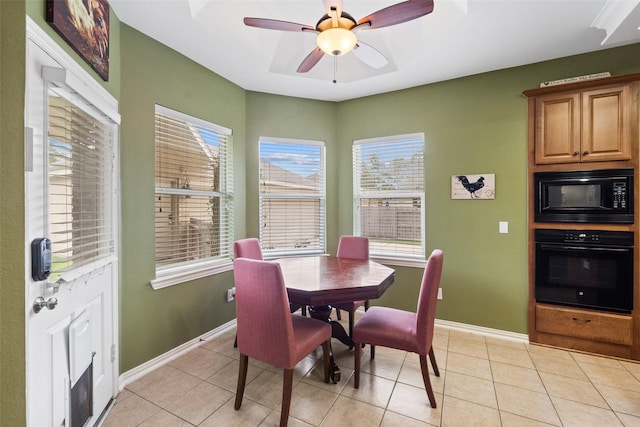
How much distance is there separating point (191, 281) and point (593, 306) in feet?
12.2

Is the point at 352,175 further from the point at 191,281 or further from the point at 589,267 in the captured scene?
the point at 589,267

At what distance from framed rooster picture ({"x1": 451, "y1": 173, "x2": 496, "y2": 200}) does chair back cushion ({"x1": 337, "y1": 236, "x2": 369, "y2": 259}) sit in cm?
112

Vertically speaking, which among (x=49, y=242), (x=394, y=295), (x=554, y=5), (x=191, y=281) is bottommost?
(x=394, y=295)

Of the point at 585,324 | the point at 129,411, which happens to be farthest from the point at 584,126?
the point at 129,411

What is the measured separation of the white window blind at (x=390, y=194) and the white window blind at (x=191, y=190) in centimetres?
167

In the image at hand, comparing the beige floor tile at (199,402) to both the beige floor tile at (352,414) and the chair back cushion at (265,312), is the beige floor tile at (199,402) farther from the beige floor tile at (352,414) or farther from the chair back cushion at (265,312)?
the beige floor tile at (352,414)

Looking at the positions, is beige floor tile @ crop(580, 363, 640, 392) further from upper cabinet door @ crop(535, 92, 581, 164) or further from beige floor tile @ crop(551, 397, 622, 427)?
upper cabinet door @ crop(535, 92, 581, 164)

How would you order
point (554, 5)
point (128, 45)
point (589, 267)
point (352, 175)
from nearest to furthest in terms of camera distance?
1. point (554, 5)
2. point (128, 45)
3. point (589, 267)
4. point (352, 175)

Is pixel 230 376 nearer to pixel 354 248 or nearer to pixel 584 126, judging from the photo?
pixel 354 248

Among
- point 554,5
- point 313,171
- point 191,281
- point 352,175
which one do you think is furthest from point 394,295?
point 554,5

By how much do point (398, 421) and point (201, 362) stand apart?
1.68m

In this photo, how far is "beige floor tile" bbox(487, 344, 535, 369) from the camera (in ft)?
7.82

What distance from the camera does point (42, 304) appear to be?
1165 millimetres

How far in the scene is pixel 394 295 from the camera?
337 cm
